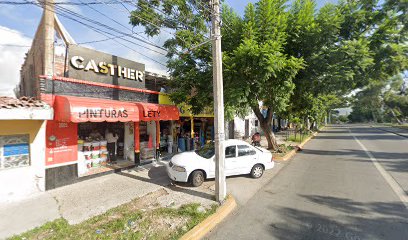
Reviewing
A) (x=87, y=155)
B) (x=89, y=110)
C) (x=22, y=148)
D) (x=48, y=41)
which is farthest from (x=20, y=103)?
(x=87, y=155)

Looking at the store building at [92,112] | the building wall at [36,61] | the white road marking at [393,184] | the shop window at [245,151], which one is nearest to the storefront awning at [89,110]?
the store building at [92,112]

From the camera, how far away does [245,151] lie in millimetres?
8203

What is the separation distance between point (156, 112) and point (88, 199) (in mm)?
4494

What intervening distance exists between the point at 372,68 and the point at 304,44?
4.47 meters

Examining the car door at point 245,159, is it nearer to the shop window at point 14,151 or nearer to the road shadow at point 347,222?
the road shadow at point 347,222

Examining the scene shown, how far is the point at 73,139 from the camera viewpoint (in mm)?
7633

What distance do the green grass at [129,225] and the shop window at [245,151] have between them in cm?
307

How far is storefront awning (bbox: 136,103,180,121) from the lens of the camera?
29.5 ft

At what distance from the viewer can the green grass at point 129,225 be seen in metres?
4.27

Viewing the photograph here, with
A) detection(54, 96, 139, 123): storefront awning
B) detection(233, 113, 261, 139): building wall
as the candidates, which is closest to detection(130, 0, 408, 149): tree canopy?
detection(54, 96, 139, 123): storefront awning

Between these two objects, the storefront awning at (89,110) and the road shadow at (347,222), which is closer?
the road shadow at (347,222)

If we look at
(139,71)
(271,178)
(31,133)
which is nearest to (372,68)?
(271,178)

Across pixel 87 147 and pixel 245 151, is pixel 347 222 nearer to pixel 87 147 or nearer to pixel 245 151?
pixel 245 151

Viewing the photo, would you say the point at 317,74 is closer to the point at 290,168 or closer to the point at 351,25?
the point at 351,25
